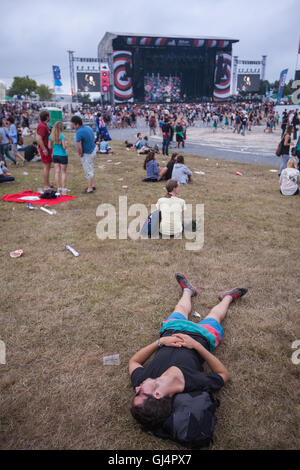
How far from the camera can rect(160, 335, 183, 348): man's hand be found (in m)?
2.51

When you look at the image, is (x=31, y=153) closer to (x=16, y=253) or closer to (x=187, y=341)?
(x=16, y=253)

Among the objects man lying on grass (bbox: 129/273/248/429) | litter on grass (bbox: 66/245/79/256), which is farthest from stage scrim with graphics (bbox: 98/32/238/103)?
man lying on grass (bbox: 129/273/248/429)

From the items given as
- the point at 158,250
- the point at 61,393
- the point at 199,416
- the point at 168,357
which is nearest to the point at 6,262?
the point at 158,250

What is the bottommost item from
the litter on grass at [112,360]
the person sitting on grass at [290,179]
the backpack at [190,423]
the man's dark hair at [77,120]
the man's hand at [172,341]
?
the litter on grass at [112,360]

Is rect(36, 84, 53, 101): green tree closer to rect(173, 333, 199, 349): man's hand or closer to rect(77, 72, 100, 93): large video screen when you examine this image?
rect(77, 72, 100, 93): large video screen

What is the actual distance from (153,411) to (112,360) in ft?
2.75

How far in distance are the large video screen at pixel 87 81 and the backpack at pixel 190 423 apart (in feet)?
181

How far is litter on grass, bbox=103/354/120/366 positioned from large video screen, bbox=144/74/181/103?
59102mm

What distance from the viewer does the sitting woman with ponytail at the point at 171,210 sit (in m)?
5.12

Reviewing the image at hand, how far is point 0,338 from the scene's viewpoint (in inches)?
120

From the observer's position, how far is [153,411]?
6.73 feet

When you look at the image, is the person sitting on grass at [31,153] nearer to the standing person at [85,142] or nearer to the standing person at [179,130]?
the standing person at [85,142]

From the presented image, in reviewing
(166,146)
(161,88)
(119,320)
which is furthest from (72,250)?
(161,88)

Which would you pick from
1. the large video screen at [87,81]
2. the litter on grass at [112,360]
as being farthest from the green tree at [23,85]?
the litter on grass at [112,360]
